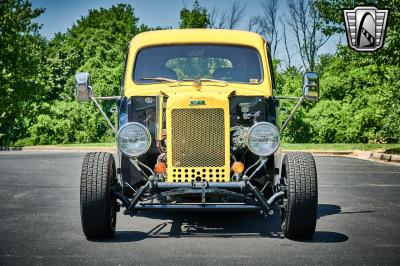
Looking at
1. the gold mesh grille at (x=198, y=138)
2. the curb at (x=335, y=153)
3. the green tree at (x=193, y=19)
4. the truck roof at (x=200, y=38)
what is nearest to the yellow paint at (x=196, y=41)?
the truck roof at (x=200, y=38)

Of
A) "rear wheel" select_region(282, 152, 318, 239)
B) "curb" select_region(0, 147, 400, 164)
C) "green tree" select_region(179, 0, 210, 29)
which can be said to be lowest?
"curb" select_region(0, 147, 400, 164)

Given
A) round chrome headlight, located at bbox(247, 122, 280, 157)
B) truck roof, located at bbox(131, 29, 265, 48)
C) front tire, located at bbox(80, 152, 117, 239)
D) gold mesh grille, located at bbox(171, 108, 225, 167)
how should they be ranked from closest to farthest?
front tire, located at bbox(80, 152, 117, 239) < round chrome headlight, located at bbox(247, 122, 280, 157) < gold mesh grille, located at bbox(171, 108, 225, 167) < truck roof, located at bbox(131, 29, 265, 48)

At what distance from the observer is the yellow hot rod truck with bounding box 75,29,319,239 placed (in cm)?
664

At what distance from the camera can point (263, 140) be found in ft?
22.4

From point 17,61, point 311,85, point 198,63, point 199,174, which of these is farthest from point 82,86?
point 17,61

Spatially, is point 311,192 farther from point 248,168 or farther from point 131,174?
point 131,174

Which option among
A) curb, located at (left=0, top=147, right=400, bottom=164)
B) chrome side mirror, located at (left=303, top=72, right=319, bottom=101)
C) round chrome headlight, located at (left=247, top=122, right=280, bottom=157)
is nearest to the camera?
round chrome headlight, located at (left=247, top=122, right=280, bottom=157)

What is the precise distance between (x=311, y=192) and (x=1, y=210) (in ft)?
15.0

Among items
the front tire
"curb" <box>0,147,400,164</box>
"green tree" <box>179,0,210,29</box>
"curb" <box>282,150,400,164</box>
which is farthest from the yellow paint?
"green tree" <box>179,0,210,29</box>

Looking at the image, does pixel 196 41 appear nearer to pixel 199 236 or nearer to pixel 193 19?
pixel 199 236

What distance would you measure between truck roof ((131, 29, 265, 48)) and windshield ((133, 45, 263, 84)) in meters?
0.07

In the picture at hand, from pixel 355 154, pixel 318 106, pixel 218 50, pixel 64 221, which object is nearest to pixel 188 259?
pixel 64 221

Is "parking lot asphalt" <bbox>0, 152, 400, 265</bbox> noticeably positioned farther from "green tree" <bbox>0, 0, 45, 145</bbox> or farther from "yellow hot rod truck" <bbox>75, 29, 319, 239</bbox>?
"green tree" <bbox>0, 0, 45, 145</bbox>

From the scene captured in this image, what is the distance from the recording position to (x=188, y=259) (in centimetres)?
591
